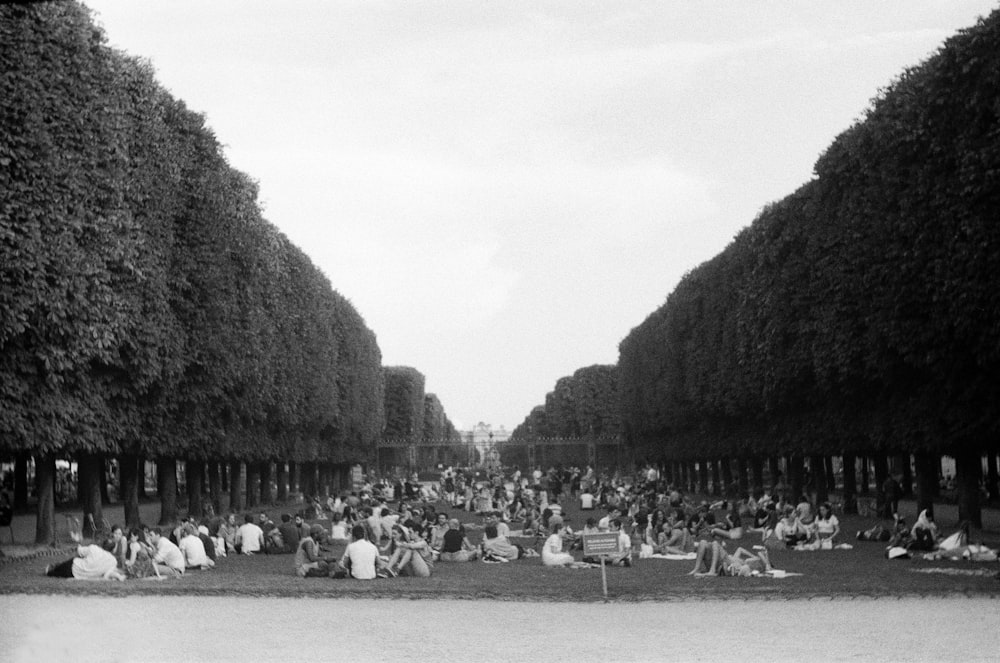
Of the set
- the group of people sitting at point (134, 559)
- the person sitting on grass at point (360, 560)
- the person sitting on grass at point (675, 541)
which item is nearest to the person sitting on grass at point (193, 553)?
the group of people sitting at point (134, 559)

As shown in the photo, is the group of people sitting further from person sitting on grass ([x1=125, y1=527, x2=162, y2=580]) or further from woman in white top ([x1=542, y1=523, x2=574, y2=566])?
woman in white top ([x1=542, y1=523, x2=574, y2=566])

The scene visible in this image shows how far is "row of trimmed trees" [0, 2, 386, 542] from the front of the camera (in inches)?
1175

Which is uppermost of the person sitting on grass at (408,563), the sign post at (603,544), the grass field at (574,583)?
the sign post at (603,544)

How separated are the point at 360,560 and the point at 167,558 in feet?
14.3

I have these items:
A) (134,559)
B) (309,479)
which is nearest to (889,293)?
(134,559)

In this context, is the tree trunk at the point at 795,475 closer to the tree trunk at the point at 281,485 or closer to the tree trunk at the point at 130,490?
the tree trunk at the point at 130,490

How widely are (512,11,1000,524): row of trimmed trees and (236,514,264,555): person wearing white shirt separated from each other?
17731mm

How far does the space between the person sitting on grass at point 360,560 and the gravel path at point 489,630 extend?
3.89 meters

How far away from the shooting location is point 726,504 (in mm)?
55188

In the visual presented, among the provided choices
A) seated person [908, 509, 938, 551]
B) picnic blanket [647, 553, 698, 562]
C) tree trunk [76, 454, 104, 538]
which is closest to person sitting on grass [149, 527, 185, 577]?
tree trunk [76, 454, 104, 538]

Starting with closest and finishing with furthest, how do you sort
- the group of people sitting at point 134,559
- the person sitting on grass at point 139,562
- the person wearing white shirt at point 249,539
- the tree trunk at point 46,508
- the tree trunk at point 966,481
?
1. the group of people sitting at point 134,559
2. the person sitting on grass at point 139,562
3. the tree trunk at point 46,508
4. the person wearing white shirt at point 249,539
5. the tree trunk at point 966,481

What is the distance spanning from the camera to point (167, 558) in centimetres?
2677

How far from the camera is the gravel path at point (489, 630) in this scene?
49.8ft

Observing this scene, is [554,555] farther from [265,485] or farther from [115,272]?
[265,485]
